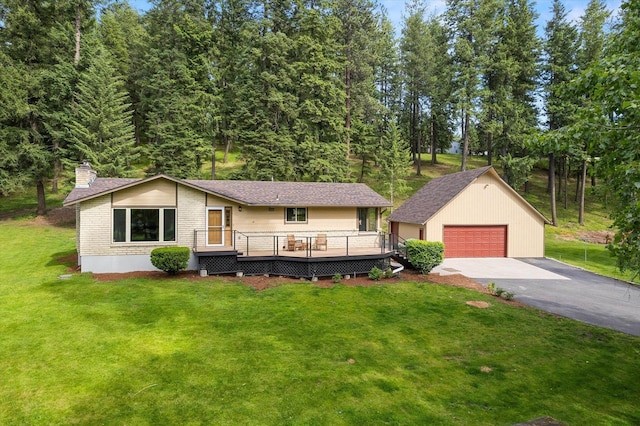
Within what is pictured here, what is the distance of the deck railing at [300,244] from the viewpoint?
16.6 meters

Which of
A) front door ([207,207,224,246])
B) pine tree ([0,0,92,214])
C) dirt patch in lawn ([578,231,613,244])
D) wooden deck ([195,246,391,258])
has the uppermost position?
pine tree ([0,0,92,214])

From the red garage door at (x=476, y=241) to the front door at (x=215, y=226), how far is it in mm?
14330

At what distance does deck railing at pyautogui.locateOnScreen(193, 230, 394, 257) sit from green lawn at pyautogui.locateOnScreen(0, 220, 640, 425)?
121 inches

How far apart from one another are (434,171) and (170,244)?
120ft

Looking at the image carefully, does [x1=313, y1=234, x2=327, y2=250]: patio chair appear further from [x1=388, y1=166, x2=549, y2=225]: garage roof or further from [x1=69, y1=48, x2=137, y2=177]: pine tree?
[x1=69, y1=48, x2=137, y2=177]: pine tree

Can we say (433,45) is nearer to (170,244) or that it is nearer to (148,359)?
(170,244)

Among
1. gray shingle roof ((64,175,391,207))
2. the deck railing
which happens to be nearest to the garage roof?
gray shingle roof ((64,175,391,207))

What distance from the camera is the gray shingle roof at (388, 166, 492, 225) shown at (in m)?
22.5

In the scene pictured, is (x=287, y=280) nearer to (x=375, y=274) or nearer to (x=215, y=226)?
(x=375, y=274)

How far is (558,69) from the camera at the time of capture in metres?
33.8

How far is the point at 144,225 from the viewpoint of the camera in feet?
52.0

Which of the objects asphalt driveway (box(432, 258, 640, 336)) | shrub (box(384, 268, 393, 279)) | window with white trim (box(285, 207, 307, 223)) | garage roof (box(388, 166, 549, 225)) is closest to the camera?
asphalt driveway (box(432, 258, 640, 336))

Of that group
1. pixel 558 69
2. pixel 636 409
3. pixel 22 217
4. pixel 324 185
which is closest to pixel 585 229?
pixel 558 69

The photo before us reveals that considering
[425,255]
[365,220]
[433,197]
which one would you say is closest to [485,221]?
[433,197]
